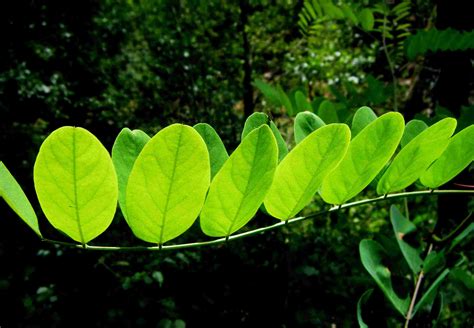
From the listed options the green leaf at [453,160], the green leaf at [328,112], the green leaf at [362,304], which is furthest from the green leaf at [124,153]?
the green leaf at [328,112]

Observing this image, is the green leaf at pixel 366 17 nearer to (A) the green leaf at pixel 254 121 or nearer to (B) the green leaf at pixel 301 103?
(B) the green leaf at pixel 301 103

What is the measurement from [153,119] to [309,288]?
2.30m

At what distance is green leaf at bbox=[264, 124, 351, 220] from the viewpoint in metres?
0.38

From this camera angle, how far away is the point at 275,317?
220 centimetres

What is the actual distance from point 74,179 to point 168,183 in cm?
8

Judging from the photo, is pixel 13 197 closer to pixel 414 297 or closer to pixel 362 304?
pixel 362 304

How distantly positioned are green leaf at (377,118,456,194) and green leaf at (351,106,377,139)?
75 millimetres

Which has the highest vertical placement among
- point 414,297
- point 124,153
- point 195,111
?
point 124,153

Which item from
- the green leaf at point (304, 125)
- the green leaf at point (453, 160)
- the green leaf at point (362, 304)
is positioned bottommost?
→ the green leaf at point (362, 304)

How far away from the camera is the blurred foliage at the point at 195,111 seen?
2.07 m

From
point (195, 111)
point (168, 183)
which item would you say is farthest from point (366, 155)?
point (195, 111)

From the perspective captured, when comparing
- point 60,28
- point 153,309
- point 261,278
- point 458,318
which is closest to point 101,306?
point 153,309

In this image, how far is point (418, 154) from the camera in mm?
483

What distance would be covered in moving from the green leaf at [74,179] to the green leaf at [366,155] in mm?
240
